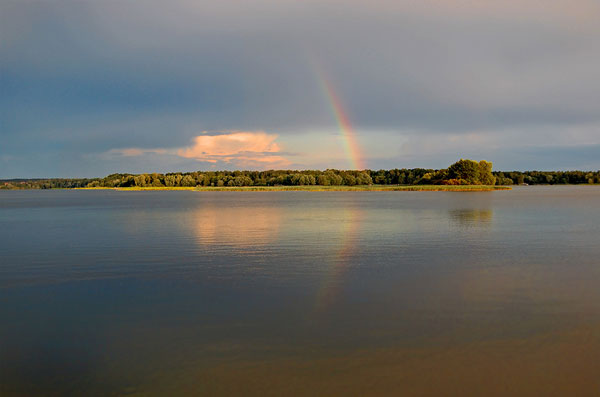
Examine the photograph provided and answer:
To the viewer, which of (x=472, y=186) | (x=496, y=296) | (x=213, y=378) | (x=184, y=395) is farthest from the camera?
(x=472, y=186)

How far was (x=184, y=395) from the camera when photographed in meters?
7.17

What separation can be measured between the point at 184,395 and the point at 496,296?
367 inches

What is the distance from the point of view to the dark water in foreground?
25.1 ft

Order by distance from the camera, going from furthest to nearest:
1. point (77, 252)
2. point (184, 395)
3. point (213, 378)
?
point (77, 252), point (213, 378), point (184, 395)

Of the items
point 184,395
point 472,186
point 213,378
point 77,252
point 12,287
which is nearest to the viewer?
point 184,395

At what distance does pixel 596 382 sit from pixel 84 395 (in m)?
8.59

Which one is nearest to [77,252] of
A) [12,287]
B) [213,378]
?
[12,287]

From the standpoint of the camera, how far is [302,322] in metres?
10.5

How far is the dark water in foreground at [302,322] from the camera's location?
7637 mm

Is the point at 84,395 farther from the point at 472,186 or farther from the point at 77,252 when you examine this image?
the point at 472,186

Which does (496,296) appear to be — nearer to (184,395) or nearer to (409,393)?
(409,393)

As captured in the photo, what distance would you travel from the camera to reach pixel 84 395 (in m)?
7.27

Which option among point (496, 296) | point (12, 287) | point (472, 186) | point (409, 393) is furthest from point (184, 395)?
point (472, 186)

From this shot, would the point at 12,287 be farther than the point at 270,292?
Yes
